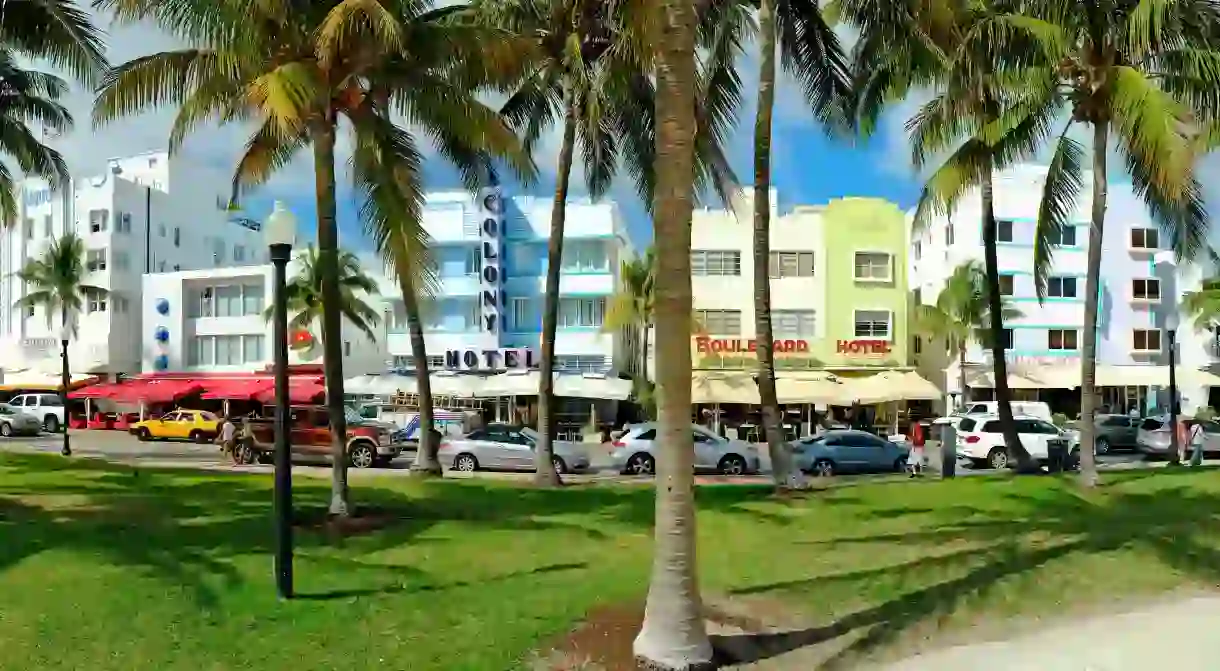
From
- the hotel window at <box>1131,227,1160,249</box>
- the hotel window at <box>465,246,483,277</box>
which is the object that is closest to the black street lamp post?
the hotel window at <box>465,246,483,277</box>

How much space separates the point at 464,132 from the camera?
48.0 ft

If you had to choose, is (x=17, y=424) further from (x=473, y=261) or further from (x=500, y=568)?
(x=500, y=568)

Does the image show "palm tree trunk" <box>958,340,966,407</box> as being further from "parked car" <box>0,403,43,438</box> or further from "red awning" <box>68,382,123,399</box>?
"parked car" <box>0,403,43,438</box>

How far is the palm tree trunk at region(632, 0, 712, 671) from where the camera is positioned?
24.0 feet

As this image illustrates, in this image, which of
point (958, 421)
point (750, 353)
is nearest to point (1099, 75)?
point (958, 421)

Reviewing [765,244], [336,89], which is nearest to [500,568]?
[336,89]

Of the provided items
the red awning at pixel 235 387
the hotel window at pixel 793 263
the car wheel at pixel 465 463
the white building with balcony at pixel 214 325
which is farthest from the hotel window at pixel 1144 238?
the red awning at pixel 235 387

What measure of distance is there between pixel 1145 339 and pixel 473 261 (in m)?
33.3

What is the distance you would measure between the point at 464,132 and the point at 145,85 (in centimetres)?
419

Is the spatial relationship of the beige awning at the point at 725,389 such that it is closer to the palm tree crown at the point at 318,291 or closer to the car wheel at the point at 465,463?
the palm tree crown at the point at 318,291

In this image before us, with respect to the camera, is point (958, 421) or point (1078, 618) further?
point (958, 421)

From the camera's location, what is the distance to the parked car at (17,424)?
4606 centimetres

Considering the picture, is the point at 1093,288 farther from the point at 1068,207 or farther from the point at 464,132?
the point at 464,132

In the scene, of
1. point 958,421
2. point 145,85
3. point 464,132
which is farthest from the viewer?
point 958,421
